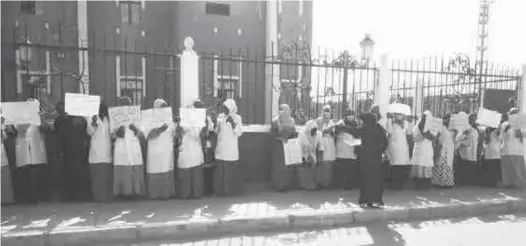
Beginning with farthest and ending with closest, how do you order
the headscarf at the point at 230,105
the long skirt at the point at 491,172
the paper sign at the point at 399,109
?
the long skirt at the point at 491,172 < the paper sign at the point at 399,109 < the headscarf at the point at 230,105

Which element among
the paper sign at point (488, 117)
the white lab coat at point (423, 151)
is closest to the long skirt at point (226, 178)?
the white lab coat at point (423, 151)

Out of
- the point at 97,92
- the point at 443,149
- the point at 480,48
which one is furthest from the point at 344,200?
the point at 480,48

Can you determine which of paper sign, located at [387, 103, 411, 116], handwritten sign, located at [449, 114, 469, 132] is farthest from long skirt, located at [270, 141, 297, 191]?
handwritten sign, located at [449, 114, 469, 132]

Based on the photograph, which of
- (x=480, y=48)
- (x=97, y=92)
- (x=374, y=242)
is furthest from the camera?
(x=480, y=48)

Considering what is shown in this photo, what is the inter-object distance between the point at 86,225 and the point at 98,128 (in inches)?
70.2

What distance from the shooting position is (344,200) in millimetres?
6980

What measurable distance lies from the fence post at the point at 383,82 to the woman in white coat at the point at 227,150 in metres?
3.56

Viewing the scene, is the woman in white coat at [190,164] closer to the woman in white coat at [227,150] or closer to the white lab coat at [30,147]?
the woman in white coat at [227,150]

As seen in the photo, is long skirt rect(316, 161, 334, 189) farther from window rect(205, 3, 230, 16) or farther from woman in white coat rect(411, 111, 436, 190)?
window rect(205, 3, 230, 16)

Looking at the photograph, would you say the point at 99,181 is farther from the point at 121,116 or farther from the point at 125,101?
the point at 125,101

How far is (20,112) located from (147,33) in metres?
10.8

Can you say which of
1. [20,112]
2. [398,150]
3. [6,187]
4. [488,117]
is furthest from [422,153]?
[6,187]

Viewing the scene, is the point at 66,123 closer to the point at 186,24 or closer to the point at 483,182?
the point at 483,182

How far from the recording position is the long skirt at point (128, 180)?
649 cm
